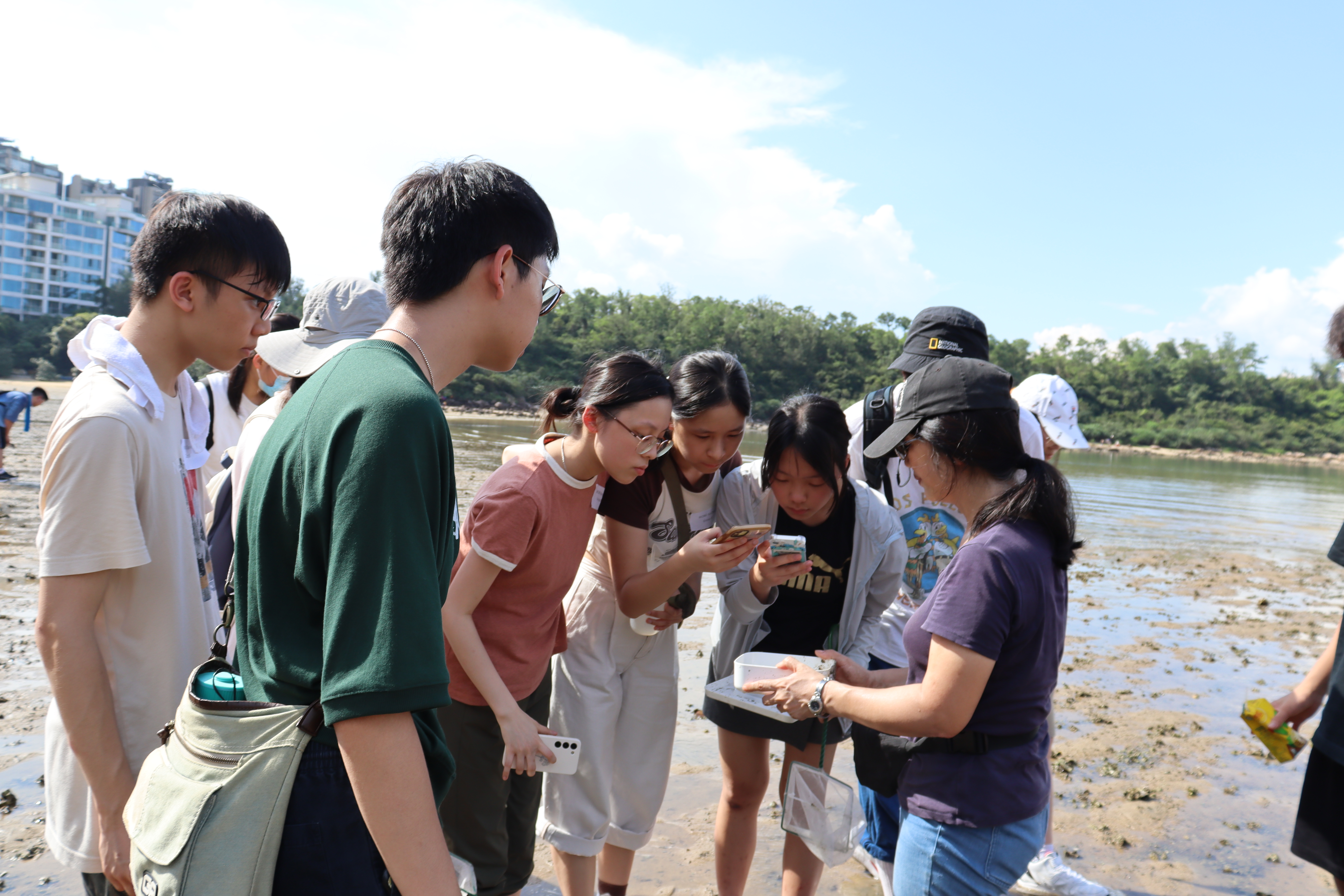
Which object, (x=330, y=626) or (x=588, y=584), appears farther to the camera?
(x=588, y=584)

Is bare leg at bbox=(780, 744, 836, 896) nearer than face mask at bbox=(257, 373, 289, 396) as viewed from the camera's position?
Yes

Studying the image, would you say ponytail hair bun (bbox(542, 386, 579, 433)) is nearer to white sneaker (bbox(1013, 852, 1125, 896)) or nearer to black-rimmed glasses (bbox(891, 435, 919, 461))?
black-rimmed glasses (bbox(891, 435, 919, 461))

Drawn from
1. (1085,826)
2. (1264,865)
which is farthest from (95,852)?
(1264,865)

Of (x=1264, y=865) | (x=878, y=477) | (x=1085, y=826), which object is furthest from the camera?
(x=1085, y=826)

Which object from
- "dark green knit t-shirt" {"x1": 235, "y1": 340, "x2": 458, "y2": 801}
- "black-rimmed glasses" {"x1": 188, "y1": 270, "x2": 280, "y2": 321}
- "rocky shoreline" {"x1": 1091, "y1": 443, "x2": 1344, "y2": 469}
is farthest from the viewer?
"rocky shoreline" {"x1": 1091, "y1": 443, "x2": 1344, "y2": 469}

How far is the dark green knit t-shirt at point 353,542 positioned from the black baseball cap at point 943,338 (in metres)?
2.59

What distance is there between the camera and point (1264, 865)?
380 cm

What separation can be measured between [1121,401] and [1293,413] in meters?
14.4

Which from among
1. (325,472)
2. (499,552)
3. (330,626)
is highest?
(325,472)

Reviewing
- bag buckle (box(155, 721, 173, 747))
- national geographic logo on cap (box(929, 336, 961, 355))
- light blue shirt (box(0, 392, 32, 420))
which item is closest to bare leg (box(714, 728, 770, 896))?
national geographic logo on cap (box(929, 336, 961, 355))

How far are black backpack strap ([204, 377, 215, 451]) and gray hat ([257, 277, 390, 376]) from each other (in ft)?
4.06

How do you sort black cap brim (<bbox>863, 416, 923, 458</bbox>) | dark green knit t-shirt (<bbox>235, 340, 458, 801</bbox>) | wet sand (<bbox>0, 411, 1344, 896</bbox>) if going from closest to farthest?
dark green knit t-shirt (<bbox>235, 340, 458, 801</bbox>) < black cap brim (<bbox>863, 416, 923, 458</bbox>) < wet sand (<bbox>0, 411, 1344, 896</bbox>)

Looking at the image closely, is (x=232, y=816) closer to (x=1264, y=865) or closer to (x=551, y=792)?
(x=551, y=792)

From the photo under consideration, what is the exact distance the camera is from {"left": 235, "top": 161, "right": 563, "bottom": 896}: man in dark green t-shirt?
1.01 meters
